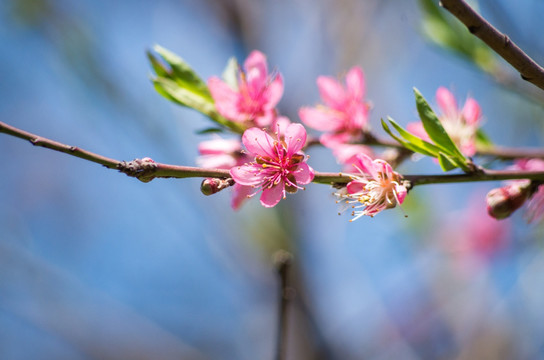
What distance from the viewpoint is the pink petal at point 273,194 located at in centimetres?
89

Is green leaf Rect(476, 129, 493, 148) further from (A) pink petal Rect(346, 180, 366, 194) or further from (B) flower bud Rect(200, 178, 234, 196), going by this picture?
(B) flower bud Rect(200, 178, 234, 196)

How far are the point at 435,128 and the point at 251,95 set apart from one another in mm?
462

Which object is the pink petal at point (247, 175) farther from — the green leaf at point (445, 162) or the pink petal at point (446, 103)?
the pink petal at point (446, 103)

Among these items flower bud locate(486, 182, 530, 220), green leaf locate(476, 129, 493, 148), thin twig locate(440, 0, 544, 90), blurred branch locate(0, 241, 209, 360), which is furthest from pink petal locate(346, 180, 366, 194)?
blurred branch locate(0, 241, 209, 360)

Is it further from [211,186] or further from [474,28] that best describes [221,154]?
[474,28]

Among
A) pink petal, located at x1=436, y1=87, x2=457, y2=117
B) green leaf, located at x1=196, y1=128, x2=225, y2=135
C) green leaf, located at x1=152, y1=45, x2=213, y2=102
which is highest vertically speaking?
pink petal, located at x1=436, y1=87, x2=457, y2=117

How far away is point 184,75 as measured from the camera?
115cm

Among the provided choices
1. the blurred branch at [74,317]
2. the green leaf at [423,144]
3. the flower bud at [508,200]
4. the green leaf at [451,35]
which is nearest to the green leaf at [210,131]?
the green leaf at [423,144]

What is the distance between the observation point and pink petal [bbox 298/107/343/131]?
4.10 ft

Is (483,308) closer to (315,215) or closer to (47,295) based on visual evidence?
(315,215)

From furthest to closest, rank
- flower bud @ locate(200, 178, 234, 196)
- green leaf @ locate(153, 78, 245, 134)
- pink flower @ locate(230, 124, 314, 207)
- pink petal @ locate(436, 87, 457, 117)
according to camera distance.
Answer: pink petal @ locate(436, 87, 457, 117)
green leaf @ locate(153, 78, 245, 134)
pink flower @ locate(230, 124, 314, 207)
flower bud @ locate(200, 178, 234, 196)

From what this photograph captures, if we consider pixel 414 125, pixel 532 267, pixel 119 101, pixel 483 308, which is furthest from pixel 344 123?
pixel 119 101

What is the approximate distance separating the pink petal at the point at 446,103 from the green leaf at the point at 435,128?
1.89ft

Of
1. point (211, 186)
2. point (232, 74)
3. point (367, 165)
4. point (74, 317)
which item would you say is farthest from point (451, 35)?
point (74, 317)
